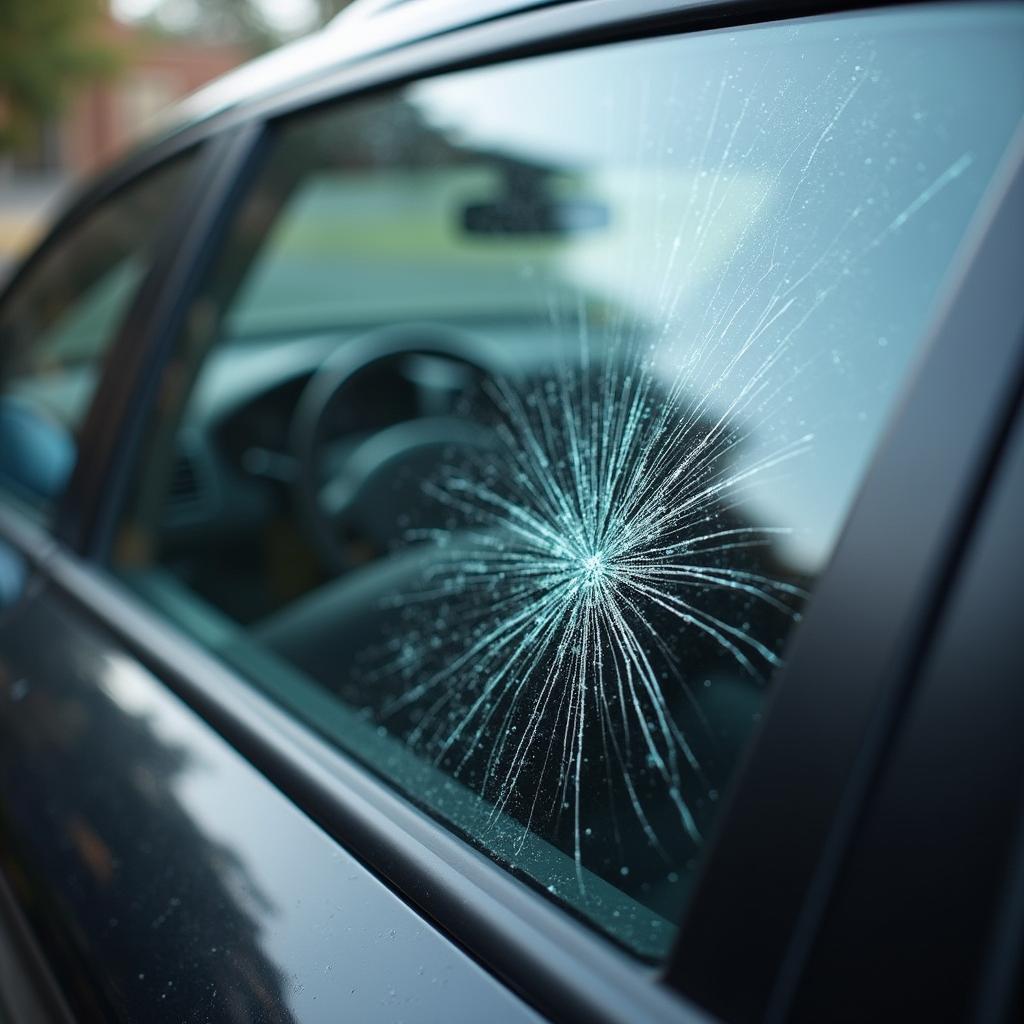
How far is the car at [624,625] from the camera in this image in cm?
67

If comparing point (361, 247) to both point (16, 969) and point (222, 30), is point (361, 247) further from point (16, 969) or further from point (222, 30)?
point (222, 30)

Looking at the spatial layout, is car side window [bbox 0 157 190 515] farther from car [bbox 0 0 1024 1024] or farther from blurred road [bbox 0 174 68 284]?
blurred road [bbox 0 174 68 284]

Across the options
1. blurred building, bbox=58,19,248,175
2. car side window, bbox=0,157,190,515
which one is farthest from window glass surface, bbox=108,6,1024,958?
blurred building, bbox=58,19,248,175

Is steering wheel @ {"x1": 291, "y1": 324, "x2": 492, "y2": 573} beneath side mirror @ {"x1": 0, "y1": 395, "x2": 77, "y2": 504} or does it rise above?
above

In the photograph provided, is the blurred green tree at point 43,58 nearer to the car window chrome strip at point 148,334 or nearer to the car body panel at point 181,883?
the car window chrome strip at point 148,334

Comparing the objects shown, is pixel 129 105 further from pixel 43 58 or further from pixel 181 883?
pixel 181 883

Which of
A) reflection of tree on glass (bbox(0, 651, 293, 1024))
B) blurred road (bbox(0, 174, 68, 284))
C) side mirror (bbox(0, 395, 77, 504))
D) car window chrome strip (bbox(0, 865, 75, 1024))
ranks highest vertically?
blurred road (bbox(0, 174, 68, 284))

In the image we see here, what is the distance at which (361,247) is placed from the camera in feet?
17.7

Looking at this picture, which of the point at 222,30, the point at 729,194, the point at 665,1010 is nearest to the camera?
the point at 665,1010

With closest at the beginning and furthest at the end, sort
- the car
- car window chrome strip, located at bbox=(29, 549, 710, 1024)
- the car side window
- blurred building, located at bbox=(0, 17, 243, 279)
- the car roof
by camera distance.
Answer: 1. the car
2. car window chrome strip, located at bbox=(29, 549, 710, 1024)
3. the car roof
4. the car side window
5. blurred building, located at bbox=(0, 17, 243, 279)

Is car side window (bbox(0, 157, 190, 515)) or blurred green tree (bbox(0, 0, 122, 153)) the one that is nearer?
car side window (bbox(0, 157, 190, 515))

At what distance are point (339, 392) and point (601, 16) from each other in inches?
79.0

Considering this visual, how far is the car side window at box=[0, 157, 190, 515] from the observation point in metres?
2.29

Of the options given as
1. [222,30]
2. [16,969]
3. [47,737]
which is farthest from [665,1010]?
[222,30]
